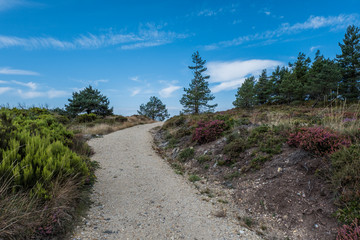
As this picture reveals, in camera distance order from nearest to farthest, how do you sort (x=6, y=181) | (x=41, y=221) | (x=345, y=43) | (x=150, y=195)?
(x=41, y=221), (x=6, y=181), (x=150, y=195), (x=345, y=43)

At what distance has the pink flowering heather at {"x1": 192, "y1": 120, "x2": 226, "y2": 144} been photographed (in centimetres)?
895

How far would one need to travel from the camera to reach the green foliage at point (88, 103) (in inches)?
1063

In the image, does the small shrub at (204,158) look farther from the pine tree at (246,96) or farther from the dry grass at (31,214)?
the pine tree at (246,96)

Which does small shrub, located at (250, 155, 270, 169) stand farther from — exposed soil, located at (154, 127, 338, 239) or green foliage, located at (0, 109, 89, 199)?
green foliage, located at (0, 109, 89, 199)

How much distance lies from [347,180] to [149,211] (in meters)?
4.47

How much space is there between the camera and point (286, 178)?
4.73 meters

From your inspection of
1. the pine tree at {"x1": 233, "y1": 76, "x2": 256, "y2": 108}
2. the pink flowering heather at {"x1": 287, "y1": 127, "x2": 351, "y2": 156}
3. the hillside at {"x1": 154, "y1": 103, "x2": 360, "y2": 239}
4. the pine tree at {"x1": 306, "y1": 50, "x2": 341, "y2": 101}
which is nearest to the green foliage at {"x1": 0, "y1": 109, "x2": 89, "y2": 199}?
the hillside at {"x1": 154, "y1": 103, "x2": 360, "y2": 239}

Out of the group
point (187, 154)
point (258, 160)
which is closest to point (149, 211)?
point (258, 160)

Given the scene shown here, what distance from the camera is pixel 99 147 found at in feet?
33.2

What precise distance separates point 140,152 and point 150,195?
199 inches

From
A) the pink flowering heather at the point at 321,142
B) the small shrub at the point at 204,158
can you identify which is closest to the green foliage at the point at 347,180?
the pink flowering heather at the point at 321,142

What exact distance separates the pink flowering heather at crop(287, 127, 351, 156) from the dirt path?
3207 millimetres

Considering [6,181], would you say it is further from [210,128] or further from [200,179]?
[210,128]

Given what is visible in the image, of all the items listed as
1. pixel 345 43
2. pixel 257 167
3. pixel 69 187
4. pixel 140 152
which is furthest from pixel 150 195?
pixel 345 43
